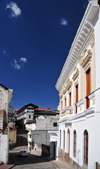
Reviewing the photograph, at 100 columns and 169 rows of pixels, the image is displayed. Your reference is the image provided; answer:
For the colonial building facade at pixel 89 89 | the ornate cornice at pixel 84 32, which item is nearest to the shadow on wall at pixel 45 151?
the colonial building facade at pixel 89 89

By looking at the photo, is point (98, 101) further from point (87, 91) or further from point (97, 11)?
point (97, 11)

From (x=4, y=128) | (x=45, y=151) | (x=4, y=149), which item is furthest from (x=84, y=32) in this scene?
(x=45, y=151)

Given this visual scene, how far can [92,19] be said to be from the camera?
317 inches

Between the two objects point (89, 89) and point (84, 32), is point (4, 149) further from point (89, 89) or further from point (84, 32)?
point (84, 32)

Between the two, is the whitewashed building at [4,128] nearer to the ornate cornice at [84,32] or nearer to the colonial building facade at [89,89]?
the colonial building facade at [89,89]

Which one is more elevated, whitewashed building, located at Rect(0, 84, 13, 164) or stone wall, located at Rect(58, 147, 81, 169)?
whitewashed building, located at Rect(0, 84, 13, 164)

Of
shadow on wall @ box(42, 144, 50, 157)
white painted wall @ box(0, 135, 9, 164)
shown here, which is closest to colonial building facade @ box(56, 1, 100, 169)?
white painted wall @ box(0, 135, 9, 164)

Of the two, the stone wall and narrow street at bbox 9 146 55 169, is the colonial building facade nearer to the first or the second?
the stone wall

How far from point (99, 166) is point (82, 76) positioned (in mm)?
4887

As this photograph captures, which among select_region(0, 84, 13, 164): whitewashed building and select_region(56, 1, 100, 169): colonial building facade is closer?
select_region(56, 1, 100, 169): colonial building facade

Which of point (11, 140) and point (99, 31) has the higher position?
point (99, 31)

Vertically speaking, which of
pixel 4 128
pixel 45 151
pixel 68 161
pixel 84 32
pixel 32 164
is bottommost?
pixel 45 151

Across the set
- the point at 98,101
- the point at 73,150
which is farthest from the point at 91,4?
the point at 73,150

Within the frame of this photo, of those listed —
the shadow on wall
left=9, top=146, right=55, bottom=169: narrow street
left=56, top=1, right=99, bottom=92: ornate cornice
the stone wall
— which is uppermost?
left=56, top=1, right=99, bottom=92: ornate cornice
